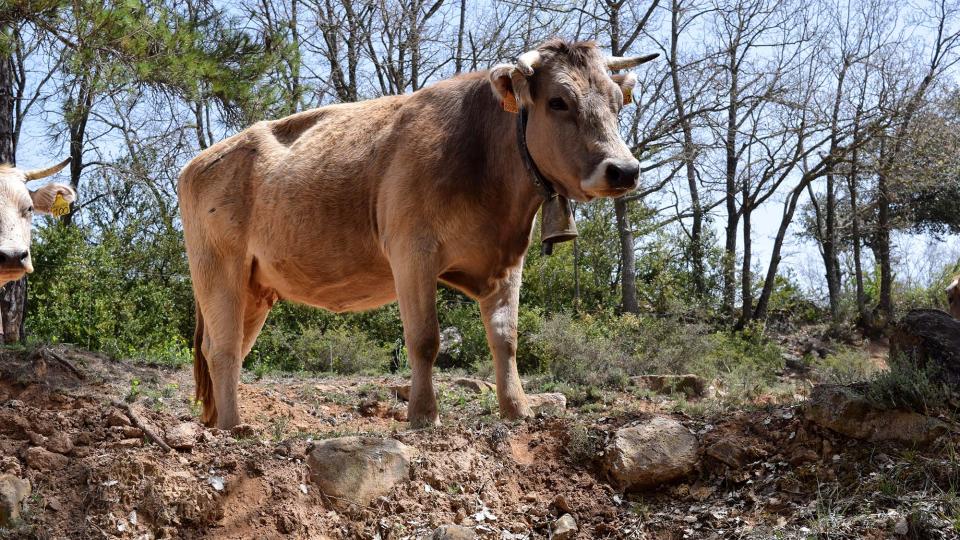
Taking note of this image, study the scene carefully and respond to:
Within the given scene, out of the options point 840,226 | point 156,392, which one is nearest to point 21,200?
point 156,392

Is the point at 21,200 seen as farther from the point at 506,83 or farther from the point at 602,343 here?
the point at 602,343

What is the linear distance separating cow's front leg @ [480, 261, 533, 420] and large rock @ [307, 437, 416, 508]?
42.3 inches

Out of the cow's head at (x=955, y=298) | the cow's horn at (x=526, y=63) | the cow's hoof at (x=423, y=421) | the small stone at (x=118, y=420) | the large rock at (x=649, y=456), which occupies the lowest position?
the large rock at (x=649, y=456)

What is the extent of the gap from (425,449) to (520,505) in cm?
61

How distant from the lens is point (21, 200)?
8375mm

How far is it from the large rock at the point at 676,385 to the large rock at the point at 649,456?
481 centimetres

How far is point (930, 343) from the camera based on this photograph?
221 inches

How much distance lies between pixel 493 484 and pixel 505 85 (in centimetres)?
236

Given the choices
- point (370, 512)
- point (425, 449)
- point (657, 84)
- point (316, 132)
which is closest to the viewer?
point (370, 512)

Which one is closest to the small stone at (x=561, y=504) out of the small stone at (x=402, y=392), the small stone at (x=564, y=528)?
the small stone at (x=564, y=528)

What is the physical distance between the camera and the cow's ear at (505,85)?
18.7 feet

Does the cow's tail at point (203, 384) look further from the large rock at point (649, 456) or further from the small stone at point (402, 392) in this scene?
the large rock at point (649, 456)

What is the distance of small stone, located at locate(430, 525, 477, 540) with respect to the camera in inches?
184

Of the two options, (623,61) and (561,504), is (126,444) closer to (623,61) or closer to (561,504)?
(561,504)
